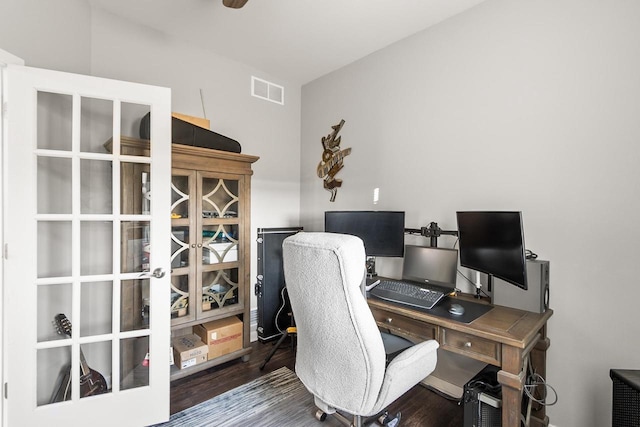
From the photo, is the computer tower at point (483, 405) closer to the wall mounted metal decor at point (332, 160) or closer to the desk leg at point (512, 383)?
the desk leg at point (512, 383)

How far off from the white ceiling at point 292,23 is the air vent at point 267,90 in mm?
265

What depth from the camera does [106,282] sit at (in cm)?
176

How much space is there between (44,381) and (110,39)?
7.70 feet

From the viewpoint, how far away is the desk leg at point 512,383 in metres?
1.33

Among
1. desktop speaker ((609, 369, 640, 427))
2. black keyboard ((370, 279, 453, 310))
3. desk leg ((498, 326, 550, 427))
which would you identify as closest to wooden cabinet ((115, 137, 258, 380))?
black keyboard ((370, 279, 453, 310))

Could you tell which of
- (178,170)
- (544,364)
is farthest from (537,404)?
(178,170)

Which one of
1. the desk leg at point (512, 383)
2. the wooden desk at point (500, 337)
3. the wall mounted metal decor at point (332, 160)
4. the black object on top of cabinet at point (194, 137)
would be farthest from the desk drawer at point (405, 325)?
the black object on top of cabinet at point (194, 137)

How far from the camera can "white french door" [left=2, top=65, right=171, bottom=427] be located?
5.10 feet

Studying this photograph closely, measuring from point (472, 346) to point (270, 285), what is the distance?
180cm

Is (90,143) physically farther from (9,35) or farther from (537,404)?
(537,404)

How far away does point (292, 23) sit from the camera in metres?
2.28

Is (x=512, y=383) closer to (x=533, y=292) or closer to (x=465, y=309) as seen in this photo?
(x=465, y=309)

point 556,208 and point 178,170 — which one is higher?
Result: point 178,170

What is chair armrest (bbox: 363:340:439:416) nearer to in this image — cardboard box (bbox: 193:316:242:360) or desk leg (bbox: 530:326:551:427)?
desk leg (bbox: 530:326:551:427)
